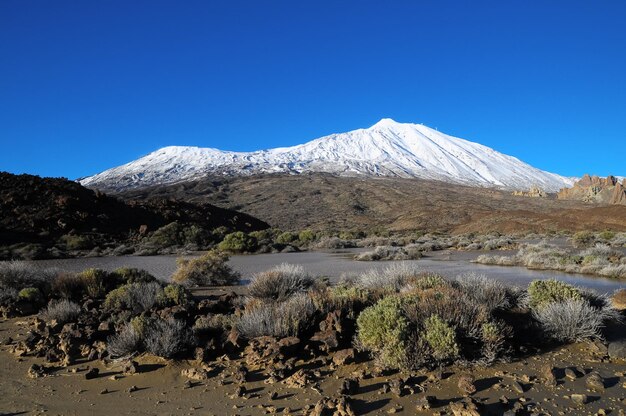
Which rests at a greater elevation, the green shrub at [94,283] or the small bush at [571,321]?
the green shrub at [94,283]

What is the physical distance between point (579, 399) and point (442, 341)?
1.45 metres

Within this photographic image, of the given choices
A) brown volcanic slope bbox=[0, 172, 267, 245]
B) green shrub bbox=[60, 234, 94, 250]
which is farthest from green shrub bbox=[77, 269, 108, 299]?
brown volcanic slope bbox=[0, 172, 267, 245]

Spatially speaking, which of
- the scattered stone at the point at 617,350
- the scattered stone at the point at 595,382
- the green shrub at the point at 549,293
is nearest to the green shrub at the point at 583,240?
the green shrub at the point at 549,293

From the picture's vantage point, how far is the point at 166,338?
229 inches

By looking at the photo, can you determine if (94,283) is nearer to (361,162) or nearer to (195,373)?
(195,373)

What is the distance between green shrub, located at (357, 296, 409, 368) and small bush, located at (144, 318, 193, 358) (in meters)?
2.38

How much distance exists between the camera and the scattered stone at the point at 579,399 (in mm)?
4488

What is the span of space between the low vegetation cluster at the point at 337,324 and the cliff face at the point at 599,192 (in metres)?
73.2

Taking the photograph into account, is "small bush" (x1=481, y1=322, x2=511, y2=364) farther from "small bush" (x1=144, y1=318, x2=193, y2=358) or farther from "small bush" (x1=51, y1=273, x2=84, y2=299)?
"small bush" (x1=51, y1=273, x2=84, y2=299)

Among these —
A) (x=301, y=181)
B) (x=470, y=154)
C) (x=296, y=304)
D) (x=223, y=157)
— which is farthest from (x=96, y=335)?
(x=470, y=154)

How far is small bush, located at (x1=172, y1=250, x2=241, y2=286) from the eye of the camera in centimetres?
1260

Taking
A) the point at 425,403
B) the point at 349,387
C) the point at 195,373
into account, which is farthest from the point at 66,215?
the point at 425,403

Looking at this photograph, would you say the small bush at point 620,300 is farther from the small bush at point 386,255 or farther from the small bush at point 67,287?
the small bush at point 386,255

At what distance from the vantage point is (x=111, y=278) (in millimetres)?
10852
